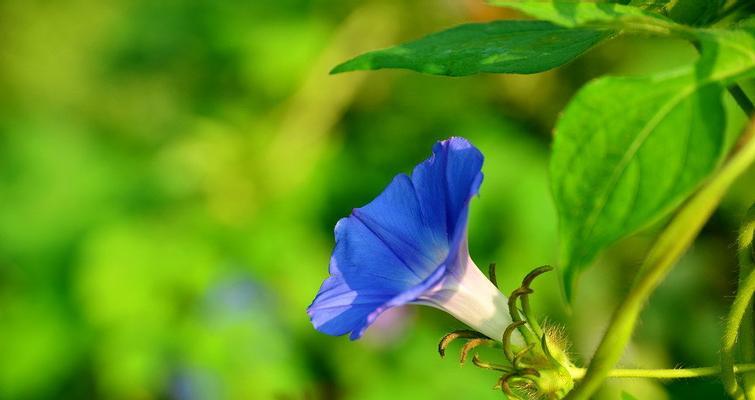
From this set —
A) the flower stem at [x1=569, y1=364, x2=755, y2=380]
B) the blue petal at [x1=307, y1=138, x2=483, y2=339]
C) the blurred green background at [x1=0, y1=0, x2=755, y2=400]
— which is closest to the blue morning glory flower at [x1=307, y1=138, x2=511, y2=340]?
the blue petal at [x1=307, y1=138, x2=483, y2=339]

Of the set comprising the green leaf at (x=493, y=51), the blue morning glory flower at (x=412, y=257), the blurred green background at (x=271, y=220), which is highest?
the green leaf at (x=493, y=51)

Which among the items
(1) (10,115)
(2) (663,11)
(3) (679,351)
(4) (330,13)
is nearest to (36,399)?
(1) (10,115)

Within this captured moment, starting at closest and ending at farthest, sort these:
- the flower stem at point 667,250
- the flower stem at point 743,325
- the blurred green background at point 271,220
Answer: the flower stem at point 667,250 < the flower stem at point 743,325 < the blurred green background at point 271,220

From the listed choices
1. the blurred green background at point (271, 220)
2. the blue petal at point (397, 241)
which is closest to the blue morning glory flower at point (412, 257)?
the blue petal at point (397, 241)

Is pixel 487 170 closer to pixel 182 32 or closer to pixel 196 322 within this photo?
pixel 196 322

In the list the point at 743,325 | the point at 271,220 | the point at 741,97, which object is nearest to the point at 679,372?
the point at 743,325

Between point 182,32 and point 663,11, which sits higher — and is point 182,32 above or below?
below

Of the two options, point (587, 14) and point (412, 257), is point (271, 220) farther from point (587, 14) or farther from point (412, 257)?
point (587, 14)

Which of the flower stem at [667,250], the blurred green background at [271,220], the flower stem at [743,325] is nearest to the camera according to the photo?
the flower stem at [667,250]

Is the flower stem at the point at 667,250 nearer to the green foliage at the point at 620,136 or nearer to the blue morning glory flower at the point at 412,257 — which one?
the green foliage at the point at 620,136
